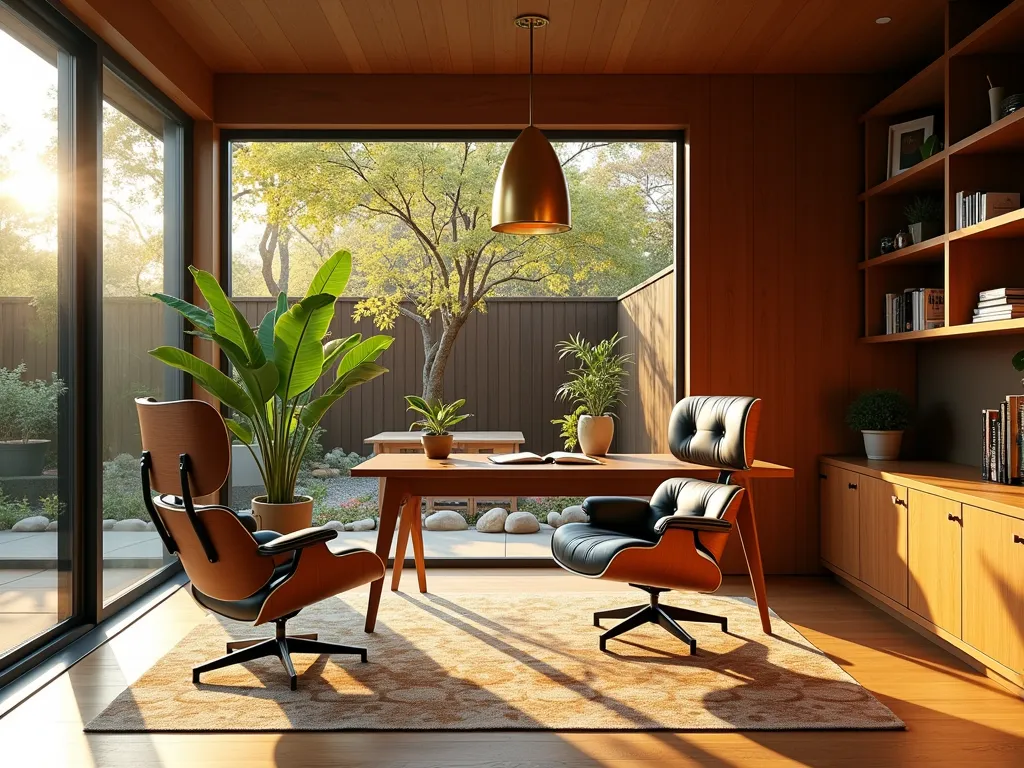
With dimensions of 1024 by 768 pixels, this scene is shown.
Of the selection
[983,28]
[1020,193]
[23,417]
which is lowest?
[23,417]

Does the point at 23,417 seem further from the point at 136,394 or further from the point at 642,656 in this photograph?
the point at 642,656

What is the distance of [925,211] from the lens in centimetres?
412

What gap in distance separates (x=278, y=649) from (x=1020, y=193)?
A: 3445 millimetres

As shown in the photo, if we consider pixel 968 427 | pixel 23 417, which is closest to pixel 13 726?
pixel 23 417

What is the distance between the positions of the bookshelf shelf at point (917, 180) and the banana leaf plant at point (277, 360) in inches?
103

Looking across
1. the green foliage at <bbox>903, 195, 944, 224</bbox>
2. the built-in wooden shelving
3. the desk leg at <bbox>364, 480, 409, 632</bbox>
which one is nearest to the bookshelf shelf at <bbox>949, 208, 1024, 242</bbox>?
the built-in wooden shelving

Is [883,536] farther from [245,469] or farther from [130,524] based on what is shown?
[130,524]

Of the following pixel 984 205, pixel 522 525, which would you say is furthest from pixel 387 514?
Result: pixel 984 205

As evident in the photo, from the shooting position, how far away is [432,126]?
473cm

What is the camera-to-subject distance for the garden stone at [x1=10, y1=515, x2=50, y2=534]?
2948 mm

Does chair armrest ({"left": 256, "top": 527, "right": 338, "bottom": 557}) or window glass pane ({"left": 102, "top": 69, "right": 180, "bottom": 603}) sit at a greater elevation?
window glass pane ({"left": 102, "top": 69, "right": 180, "bottom": 603})

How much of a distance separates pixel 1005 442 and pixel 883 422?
1.01 m

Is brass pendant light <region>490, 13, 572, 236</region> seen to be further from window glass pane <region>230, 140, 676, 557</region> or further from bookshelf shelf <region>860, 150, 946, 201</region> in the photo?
window glass pane <region>230, 140, 676, 557</region>

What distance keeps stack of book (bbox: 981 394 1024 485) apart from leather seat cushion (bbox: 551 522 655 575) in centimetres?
139
